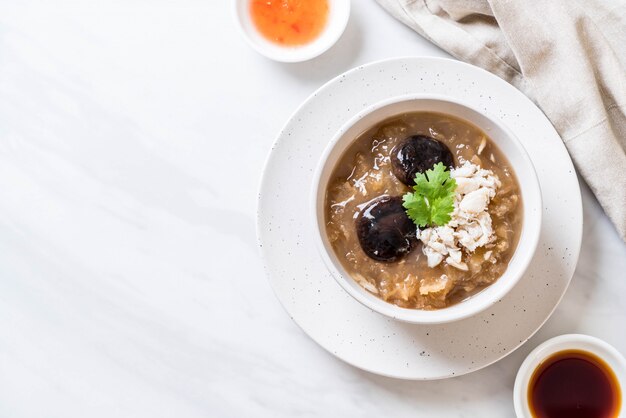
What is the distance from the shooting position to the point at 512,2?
9.16 ft

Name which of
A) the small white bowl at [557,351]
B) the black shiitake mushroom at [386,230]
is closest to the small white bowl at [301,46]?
the black shiitake mushroom at [386,230]

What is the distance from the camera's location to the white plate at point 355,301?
265 centimetres

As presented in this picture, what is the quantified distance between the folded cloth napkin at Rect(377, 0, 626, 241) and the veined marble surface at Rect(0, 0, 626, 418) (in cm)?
30

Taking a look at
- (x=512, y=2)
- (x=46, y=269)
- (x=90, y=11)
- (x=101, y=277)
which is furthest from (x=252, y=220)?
(x=512, y=2)

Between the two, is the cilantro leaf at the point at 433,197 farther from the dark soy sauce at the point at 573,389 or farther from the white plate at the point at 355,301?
the dark soy sauce at the point at 573,389

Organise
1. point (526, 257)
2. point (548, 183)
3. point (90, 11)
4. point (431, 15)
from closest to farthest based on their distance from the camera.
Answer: point (526, 257) < point (548, 183) < point (431, 15) < point (90, 11)

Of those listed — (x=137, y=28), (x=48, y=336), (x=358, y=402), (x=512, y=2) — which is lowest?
(x=358, y=402)

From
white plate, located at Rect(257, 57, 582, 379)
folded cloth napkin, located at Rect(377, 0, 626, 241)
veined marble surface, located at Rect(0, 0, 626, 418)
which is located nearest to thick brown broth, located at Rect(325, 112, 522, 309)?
white plate, located at Rect(257, 57, 582, 379)

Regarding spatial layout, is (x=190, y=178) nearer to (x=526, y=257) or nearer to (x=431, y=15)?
(x=431, y=15)

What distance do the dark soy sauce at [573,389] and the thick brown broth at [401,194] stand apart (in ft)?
2.20

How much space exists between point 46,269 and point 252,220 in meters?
0.90

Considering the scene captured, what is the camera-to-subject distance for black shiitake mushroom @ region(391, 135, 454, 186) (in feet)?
7.93

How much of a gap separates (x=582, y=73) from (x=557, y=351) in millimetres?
1031

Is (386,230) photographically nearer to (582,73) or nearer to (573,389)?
(582,73)
